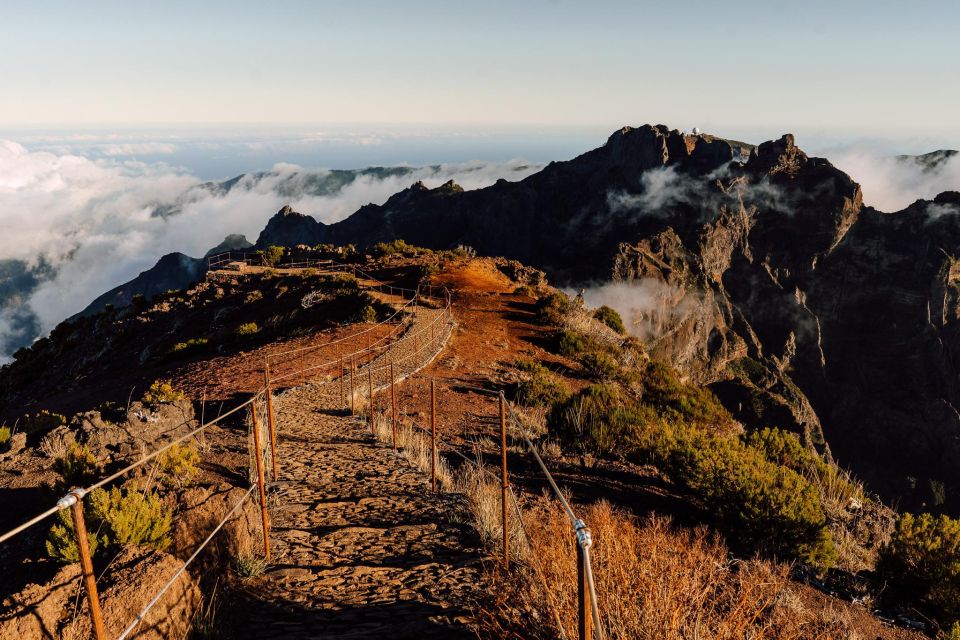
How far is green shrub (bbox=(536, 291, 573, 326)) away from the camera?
25.5 m

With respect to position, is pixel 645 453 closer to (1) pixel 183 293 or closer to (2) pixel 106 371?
(2) pixel 106 371

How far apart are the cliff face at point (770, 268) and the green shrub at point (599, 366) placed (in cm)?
7171

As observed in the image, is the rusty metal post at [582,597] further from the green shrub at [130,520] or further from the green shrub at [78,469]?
the green shrub at [78,469]

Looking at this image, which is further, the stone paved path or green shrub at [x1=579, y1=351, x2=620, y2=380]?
green shrub at [x1=579, y1=351, x2=620, y2=380]

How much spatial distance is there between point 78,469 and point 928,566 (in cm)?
1133

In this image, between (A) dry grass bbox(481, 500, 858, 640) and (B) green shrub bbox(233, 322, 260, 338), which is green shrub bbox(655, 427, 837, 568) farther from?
(B) green shrub bbox(233, 322, 260, 338)

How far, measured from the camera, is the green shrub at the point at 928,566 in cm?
707

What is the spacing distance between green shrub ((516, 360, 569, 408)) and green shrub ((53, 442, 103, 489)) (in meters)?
10.5

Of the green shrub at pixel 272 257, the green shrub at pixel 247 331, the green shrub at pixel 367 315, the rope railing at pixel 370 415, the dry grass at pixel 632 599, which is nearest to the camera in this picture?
the rope railing at pixel 370 415

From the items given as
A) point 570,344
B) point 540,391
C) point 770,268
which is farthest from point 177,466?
point 770,268

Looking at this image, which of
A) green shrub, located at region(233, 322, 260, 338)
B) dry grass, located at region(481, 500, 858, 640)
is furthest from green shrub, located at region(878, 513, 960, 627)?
green shrub, located at region(233, 322, 260, 338)

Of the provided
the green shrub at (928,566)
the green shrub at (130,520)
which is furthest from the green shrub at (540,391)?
the green shrub at (130,520)

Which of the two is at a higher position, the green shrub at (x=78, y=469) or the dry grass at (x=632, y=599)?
the dry grass at (x=632, y=599)

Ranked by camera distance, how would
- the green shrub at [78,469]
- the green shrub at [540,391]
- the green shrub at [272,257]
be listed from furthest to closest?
the green shrub at [272,257], the green shrub at [540,391], the green shrub at [78,469]
